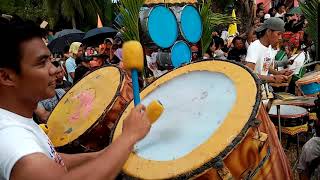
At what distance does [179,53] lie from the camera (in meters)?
5.27

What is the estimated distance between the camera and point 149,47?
524cm

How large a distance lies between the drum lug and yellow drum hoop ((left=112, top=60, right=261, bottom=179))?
0.06 feet

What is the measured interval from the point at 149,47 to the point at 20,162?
4153 millimetres

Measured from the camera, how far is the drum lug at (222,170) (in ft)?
5.71

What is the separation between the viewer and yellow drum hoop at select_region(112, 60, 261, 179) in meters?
1.77

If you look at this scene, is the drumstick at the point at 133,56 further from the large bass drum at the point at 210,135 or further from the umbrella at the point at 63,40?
the umbrella at the point at 63,40

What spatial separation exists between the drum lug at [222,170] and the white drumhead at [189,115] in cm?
17

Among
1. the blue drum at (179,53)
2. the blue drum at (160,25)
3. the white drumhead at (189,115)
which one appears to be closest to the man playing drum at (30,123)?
the white drumhead at (189,115)

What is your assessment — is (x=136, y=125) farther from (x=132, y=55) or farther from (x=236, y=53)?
(x=236, y=53)

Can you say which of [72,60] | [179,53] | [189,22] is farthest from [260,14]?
[179,53]

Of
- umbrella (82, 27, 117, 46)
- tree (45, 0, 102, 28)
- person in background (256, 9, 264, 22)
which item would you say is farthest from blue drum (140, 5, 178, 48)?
tree (45, 0, 102, 28)

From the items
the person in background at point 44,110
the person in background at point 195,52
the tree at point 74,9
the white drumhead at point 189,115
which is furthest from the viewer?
the tree at point 74,9

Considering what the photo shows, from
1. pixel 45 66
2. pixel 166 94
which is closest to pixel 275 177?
pixel 166 94

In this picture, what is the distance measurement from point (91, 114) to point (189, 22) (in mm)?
2749
